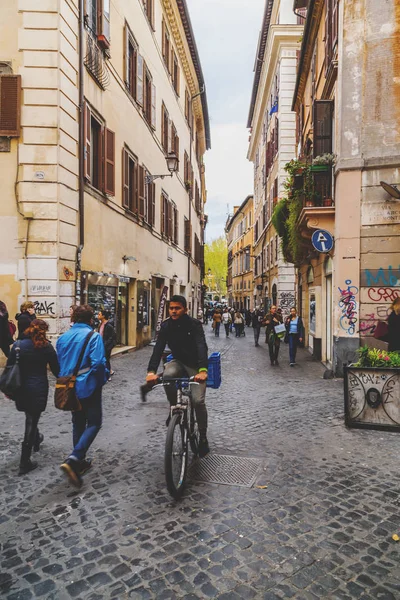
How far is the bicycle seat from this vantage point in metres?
4.70

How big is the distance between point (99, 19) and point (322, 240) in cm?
898

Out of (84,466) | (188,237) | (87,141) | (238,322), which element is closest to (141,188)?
→ (87,141)

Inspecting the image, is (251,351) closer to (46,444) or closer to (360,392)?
(360,392)

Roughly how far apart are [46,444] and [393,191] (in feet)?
27.0

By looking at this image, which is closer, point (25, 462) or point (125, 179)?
point (25, 462)

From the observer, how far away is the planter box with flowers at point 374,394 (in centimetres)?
614

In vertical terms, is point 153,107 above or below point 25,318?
above

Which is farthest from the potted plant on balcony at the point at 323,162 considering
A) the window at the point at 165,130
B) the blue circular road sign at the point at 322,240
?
the window at the point at 165,130

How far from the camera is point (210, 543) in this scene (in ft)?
10.7

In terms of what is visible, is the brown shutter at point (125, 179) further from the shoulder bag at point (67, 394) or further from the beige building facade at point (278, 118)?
the shoulder bag at point (67, 394)

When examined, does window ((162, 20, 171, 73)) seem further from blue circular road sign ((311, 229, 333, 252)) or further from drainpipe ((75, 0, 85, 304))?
blue circular road sign ((311, 229, 333, 252))

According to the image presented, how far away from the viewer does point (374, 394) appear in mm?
6223

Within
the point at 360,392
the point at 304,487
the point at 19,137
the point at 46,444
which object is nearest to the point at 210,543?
the point at 304,487

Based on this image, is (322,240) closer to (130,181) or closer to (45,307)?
(45,307)
